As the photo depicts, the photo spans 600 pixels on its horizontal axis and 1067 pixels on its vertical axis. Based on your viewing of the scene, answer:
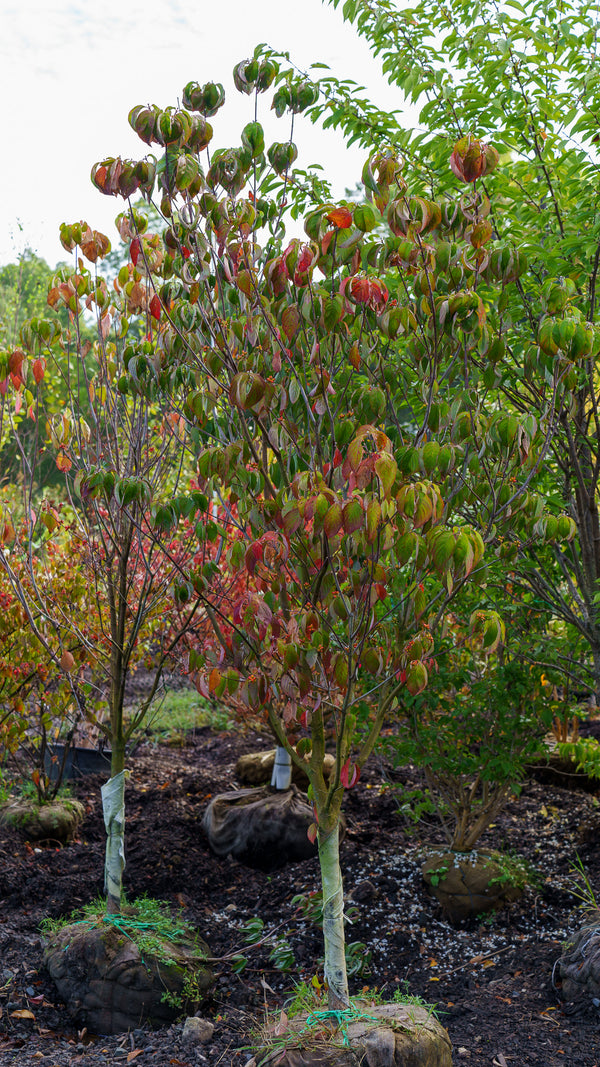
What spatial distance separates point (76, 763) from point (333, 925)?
14.0 ft

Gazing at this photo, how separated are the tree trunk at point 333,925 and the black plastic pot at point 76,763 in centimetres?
363

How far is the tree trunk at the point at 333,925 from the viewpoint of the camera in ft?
9.32

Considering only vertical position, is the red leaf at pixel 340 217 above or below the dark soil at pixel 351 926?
above

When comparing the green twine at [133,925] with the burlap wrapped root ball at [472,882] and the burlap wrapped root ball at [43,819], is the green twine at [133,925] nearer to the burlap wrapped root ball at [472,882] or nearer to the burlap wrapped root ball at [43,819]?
the burlap wrapped root ball at [472,882]

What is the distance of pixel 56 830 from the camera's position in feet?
17.0

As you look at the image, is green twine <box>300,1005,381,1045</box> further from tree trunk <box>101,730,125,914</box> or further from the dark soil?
tree trunk <box>101,730,125,914</box>

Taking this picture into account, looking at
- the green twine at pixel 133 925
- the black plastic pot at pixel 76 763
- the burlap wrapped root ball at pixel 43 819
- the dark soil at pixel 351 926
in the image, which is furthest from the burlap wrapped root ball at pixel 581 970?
the black plastic pot at pixel 76 763

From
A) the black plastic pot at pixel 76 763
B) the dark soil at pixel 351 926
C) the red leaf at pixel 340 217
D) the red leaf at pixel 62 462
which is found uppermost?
the red leaf at pixel 340 217

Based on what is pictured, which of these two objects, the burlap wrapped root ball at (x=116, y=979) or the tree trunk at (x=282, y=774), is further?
the tree trunk at (x=282, y=774)

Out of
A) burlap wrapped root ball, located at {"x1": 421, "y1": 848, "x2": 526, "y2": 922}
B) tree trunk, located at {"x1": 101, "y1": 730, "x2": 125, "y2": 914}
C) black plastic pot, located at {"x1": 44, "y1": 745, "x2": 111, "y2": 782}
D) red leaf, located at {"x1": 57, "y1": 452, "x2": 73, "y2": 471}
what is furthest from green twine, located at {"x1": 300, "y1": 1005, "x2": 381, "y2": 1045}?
black plastic pot, located at {"x1": 44, "y1": 745, "x2": 111, "y2": 782}

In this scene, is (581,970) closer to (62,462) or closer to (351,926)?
(351,926)

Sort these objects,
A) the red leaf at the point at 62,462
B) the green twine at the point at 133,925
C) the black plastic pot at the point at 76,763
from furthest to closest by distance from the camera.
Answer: the black plastic pot at the point at 76,763
the red leaf at the point at 62,462
the green twine at the point at 133,925

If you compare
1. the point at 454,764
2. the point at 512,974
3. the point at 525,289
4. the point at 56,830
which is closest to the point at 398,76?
the point at 525,289

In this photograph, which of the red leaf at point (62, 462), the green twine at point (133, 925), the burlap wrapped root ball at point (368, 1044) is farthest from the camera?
the red leaf at point (62, 462)
